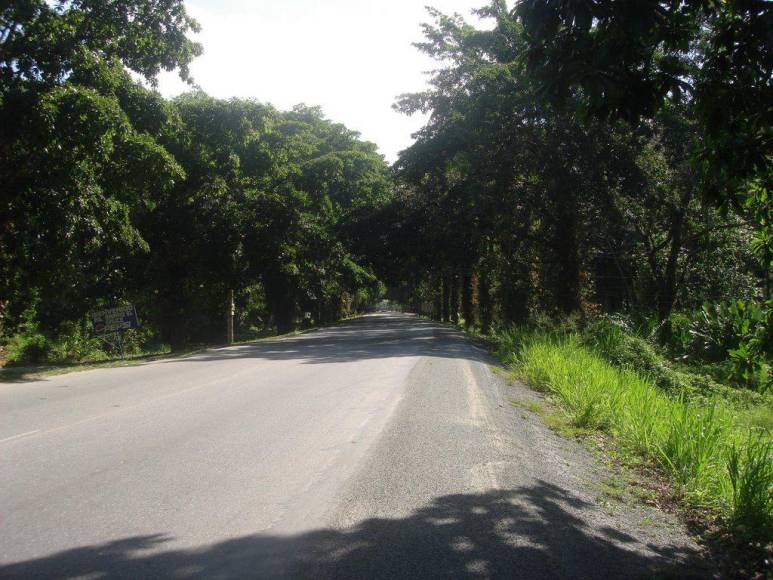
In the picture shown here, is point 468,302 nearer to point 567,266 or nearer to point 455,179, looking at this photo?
point 455,179

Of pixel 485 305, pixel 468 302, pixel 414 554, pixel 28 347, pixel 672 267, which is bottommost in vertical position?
pixel 28 347

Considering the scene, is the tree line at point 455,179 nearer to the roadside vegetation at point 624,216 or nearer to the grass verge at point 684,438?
the roadside vegetation at point 624,216

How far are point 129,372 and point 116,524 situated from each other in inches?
420

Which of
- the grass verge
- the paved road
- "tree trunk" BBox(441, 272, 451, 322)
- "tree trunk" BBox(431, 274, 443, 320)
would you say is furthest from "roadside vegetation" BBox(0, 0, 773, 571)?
"tree trunk" BBox(431, 274, 443, 320)

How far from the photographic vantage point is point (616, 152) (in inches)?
838

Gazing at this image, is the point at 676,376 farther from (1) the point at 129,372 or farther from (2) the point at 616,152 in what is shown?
(1) the point at 129,372

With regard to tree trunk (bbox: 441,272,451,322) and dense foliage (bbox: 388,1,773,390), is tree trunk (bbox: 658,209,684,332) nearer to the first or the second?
dense foliage (bbox: 388,1,773,390)

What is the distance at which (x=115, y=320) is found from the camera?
737 inches

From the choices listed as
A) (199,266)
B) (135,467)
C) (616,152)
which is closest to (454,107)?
(616,152)

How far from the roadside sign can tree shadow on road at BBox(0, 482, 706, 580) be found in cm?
1537

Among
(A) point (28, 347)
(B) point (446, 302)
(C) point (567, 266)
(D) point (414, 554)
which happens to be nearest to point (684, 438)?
(D) point (414, 554)

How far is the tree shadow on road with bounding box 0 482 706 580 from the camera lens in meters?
4.00

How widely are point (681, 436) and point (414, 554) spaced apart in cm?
389

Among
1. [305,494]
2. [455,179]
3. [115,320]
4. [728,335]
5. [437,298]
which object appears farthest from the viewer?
[437,298]
